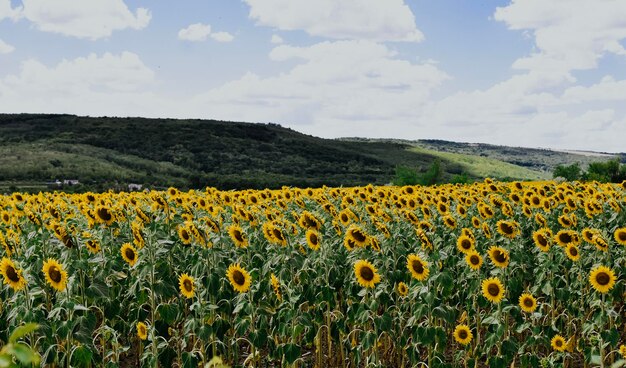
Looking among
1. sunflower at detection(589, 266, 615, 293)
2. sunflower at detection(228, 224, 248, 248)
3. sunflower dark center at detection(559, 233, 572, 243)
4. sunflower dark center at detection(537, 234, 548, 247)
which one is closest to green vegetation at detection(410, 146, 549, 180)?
sunflower dark center at detection(537, 234, 548, 247)

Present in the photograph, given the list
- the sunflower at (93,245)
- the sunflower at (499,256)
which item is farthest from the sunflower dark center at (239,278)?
the sunflower at (499,256)

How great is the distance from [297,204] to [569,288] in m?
6.16

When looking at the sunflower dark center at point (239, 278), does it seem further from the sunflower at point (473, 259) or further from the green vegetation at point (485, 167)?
the green vegetation at point (485, 167)

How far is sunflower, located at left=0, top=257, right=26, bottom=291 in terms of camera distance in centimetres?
697

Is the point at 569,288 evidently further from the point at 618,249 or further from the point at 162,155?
the point at 162,155

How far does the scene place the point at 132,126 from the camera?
140m

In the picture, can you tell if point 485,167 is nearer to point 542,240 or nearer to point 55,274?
point 542,240

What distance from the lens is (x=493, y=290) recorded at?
27.0 feet

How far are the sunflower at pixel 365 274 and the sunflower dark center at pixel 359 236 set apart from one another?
778 mm

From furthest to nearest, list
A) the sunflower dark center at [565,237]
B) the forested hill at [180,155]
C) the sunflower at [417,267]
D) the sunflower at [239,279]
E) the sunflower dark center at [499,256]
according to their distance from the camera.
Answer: the forested hill at [180,155]
the sunflower dark center at [565,237]
the sunflower dark center at [499,256]
the sunflower at [417,267]
the sunflower at [239,279]

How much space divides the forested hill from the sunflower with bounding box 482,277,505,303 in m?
70.6

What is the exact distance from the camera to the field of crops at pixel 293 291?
24.9ft

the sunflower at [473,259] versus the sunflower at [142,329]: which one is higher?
the sunflower at [473,259]

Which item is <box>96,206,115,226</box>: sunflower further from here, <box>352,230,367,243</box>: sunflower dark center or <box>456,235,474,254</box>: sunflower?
<box>456,235,474,254</box>: sunflower
